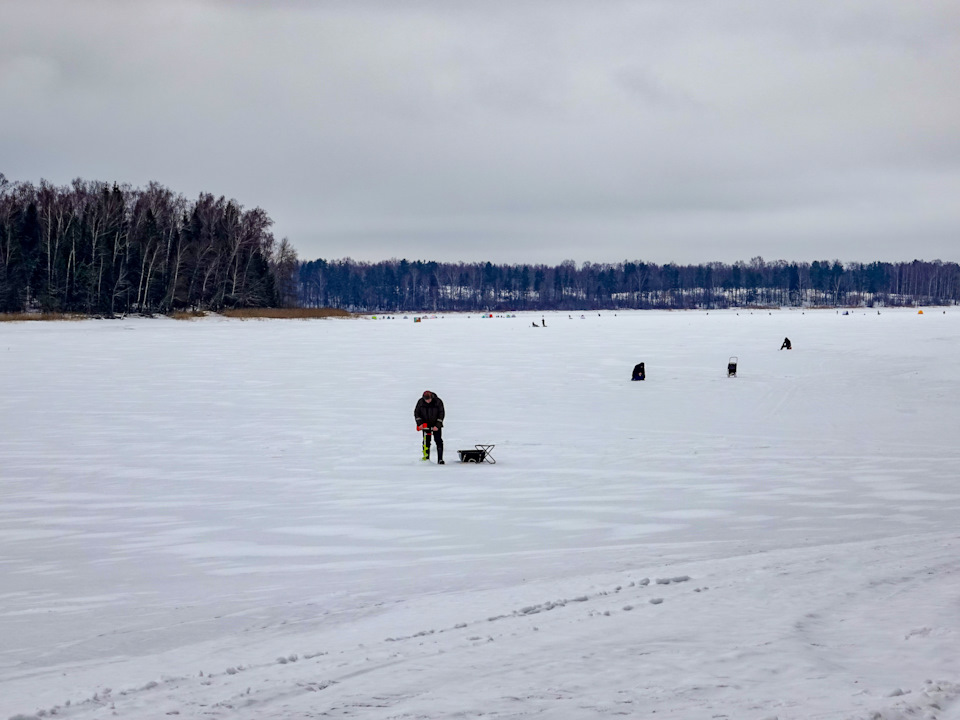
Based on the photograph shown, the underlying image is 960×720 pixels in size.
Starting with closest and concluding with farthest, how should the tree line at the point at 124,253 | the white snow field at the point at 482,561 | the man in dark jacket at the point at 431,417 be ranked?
1. the white snow field at the point at 482,561
2. the man in dark jacket at the point at 431,417
3. the tree line at the point at 124,253

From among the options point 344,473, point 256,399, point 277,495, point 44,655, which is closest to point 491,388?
point 256,399

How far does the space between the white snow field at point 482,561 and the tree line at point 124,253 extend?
66.4 meters

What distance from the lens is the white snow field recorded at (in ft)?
19.7

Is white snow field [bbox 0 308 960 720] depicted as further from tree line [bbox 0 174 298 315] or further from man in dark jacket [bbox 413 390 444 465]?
tree line [bbox 0 174 298 315]

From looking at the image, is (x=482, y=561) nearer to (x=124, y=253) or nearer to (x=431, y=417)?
(x=431, y=417)

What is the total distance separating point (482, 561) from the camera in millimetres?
9742

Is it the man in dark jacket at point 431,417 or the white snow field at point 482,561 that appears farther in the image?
the man in dark jacket at point 431,417

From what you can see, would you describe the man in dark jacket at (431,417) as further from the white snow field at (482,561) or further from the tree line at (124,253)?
the tree line at (124,253)

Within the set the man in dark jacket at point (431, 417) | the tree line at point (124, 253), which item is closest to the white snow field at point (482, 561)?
the man in dark jacket at point (431, 417)

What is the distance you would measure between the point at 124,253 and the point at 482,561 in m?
89.0

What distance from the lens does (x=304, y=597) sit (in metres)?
8.46

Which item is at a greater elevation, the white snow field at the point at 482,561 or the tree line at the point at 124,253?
the tree line at the point at 124,253

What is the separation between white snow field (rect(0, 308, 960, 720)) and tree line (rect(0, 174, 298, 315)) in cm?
6638

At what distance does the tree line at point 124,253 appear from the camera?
85000mm
